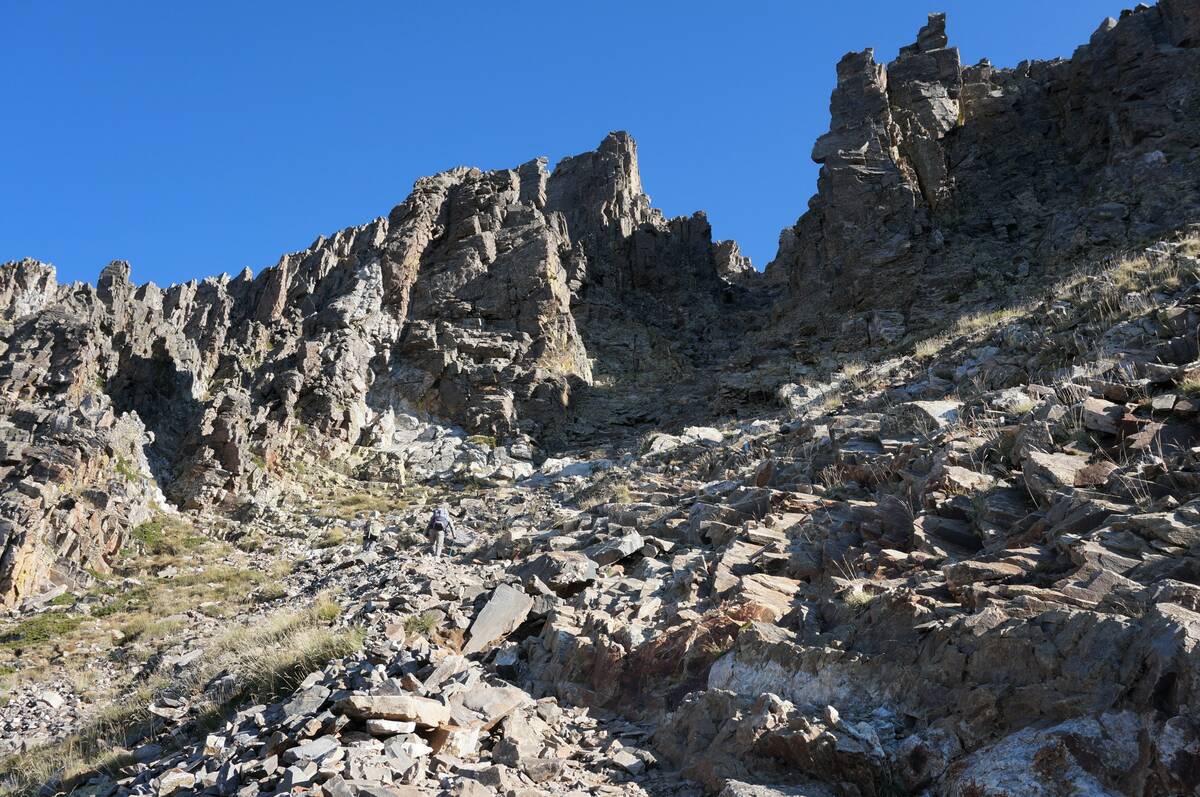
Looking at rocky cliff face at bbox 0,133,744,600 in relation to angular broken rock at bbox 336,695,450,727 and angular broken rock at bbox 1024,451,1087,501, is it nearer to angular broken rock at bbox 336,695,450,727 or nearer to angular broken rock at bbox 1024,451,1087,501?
angular broken rock at bbox 336,695,450,727

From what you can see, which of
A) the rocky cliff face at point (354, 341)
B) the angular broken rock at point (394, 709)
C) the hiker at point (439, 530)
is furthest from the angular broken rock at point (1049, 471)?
the rocky cliff face at point (354, 341)

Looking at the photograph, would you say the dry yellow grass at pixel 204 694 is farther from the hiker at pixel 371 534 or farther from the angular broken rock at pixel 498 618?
the hiker at pixel 371 534

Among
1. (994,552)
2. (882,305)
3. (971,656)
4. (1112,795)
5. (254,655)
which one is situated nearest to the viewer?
(1112,795)

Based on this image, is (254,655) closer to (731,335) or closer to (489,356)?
(489,356)

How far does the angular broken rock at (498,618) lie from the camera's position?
7883 millimetres

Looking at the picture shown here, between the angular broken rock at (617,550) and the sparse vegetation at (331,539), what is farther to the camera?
the sparse vegetation at (331,539)

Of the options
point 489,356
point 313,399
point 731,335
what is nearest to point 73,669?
point 313,399

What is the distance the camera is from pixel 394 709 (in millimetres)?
5465

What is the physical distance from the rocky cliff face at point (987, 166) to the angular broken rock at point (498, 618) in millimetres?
28175

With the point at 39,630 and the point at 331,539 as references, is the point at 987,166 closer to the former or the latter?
the point at 331,539

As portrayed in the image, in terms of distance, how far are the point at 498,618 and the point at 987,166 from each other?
134 feet

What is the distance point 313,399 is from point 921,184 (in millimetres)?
32315

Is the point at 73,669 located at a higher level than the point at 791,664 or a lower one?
lower

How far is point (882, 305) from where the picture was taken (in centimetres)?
3522
